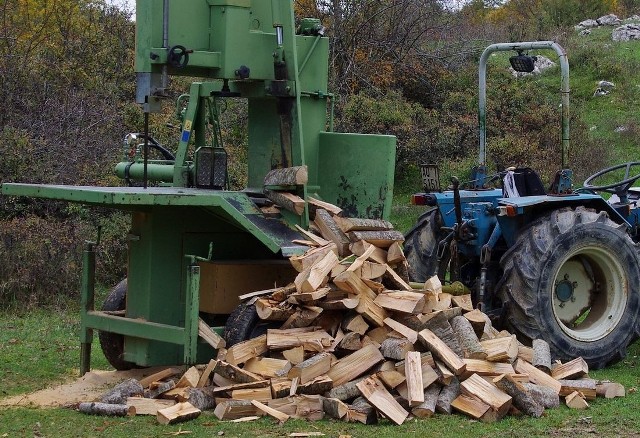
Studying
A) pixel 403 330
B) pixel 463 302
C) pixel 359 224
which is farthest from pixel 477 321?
pixel 359 224

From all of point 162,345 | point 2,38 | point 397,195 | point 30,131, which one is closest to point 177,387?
point 162,345

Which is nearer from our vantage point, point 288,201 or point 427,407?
point 427,407

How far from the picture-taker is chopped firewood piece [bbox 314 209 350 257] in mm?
7016

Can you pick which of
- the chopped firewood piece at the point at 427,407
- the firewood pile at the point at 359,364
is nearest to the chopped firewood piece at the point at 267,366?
the firewood pile at the point at 359,364

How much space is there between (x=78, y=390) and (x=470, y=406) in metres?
2.81

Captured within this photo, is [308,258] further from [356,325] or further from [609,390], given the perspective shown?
[609,390]

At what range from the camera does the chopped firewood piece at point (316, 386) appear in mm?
6168

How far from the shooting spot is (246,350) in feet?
21.3

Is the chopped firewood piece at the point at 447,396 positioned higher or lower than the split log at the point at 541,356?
lower

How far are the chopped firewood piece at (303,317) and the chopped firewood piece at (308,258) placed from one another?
176mm

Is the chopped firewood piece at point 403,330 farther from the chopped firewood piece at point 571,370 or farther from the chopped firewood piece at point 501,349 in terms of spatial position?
the chopped firewood piece at point 571,370

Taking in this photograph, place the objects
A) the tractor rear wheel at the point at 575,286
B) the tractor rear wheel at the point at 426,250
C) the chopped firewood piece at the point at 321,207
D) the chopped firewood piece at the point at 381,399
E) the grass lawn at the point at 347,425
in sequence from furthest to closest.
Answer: the tractor rear wheel at the point at 426,250 → the tractor rear wheel at the point at 575,286 → the chopped firewood piece at the point at 321,207 → the chopped firewood piece at the point at 381,399 → the grass lawn at the point at 347,425

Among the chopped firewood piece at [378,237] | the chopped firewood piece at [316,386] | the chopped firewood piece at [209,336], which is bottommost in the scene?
the chopped firewood piece at [316,386]

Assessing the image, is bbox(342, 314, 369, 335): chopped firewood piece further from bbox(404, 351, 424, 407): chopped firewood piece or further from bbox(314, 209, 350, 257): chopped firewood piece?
bbox(314, 209, 350, 257): chopped firewood piece
